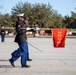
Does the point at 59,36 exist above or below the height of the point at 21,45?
above

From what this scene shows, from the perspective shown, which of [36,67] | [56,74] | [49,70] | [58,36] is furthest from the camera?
[58,36]

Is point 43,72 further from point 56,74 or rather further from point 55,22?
point 55,22

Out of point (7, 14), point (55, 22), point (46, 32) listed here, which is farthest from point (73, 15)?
point (46, 32)

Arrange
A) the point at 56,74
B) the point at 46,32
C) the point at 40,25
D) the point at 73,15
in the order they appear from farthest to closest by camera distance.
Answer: the point at 40,25 → the point at 73,15 → the point at 46,32 → the point at 56,74

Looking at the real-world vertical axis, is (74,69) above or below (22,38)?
below

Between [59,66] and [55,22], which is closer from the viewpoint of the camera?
[59,66]

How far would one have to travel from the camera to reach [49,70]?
456 inches

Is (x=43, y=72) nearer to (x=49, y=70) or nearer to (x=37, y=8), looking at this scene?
(x=49, y=70)

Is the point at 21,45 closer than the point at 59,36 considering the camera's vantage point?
Yes

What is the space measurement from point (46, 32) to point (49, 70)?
57393 millimetres

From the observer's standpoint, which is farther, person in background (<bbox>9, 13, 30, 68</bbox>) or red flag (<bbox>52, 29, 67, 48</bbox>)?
red flag (<bbox>52, 29, 67, 48</bbox>)

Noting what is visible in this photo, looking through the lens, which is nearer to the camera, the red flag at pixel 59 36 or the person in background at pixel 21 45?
the person in background at pixel 21 45

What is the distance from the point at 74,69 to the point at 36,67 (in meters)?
1.35

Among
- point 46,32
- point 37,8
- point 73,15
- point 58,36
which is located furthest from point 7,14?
point 58,36
